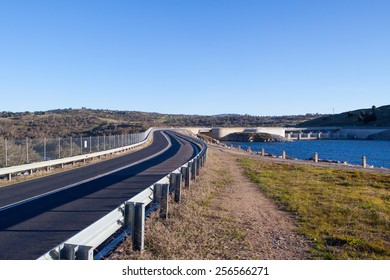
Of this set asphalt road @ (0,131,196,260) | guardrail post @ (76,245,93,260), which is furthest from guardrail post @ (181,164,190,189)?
guardrail post @ (76,245,93,260)

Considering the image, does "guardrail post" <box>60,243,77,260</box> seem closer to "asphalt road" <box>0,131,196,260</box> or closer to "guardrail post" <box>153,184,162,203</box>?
"asphalt road" <box>0,131,196,260</box>

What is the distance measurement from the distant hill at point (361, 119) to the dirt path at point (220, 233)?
519ft

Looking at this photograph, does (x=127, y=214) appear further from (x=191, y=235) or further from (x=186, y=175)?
(x=186, y=175)

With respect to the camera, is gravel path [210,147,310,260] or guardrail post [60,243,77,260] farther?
gravel path [210,147,310,260]

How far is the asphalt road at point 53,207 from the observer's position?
711cm

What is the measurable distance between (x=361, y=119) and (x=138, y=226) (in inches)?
6910

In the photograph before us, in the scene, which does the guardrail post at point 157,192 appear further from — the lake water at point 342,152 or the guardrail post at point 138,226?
the lake water at point 342,152

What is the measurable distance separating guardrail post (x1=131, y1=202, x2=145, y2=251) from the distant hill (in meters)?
163

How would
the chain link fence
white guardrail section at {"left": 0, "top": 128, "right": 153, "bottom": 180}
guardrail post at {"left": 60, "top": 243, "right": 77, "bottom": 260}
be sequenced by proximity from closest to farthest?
guardrail post at {"left": 60, "top": 243, "right": 77, "bottom": 260}, white guardrail section at {"left": 0, "top": 128, "right": 153, "bottom": 180}, the chain link fence

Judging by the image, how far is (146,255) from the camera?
6.02 m

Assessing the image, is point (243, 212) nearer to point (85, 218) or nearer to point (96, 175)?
point (85, 218)

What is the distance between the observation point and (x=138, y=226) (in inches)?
247

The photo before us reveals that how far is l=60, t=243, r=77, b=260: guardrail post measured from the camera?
4.33 metres

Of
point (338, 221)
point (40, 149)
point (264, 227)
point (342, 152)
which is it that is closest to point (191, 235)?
point (264, 227)
